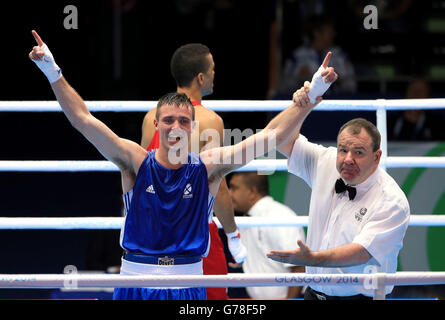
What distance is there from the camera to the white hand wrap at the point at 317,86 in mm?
3371

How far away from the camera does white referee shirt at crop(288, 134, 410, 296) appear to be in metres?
3.53

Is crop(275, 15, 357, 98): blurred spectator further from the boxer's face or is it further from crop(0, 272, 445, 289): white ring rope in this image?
crop(0, 272, 445, 289): white ring rope

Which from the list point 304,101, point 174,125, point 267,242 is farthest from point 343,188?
point 267,242

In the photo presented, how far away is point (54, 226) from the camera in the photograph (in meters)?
4.25

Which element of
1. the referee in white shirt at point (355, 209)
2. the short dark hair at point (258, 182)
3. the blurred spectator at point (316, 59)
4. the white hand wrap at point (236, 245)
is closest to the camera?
the referee in white shirt at point (355, 209)

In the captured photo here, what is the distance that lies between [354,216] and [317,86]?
70cm

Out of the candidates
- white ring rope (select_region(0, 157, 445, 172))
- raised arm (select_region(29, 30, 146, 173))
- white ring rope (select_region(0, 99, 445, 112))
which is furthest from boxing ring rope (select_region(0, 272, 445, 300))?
white ring rope (select_region(0, 99, 445, 112))

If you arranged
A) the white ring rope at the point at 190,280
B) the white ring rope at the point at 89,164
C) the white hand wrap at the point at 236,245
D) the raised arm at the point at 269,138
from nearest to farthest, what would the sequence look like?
1. the white ring rope at the point at 190,280
2. the raised arm at the point at 269,138
3. the white hand wrap at the point at 236,245
4. the white ring rope at the point at 89,164

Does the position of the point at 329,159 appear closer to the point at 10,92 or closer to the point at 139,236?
the point at 139,236

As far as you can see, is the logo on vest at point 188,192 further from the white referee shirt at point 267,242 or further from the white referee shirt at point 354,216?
the white referee shirt at point 267,242

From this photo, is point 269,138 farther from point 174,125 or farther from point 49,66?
point 49,66

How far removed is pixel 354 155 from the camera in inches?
143

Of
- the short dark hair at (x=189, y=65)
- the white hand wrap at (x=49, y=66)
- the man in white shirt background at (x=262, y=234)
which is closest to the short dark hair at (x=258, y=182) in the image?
the man in white shirt background at (x=262, y=234)

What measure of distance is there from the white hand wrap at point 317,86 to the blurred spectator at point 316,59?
3.40 m
